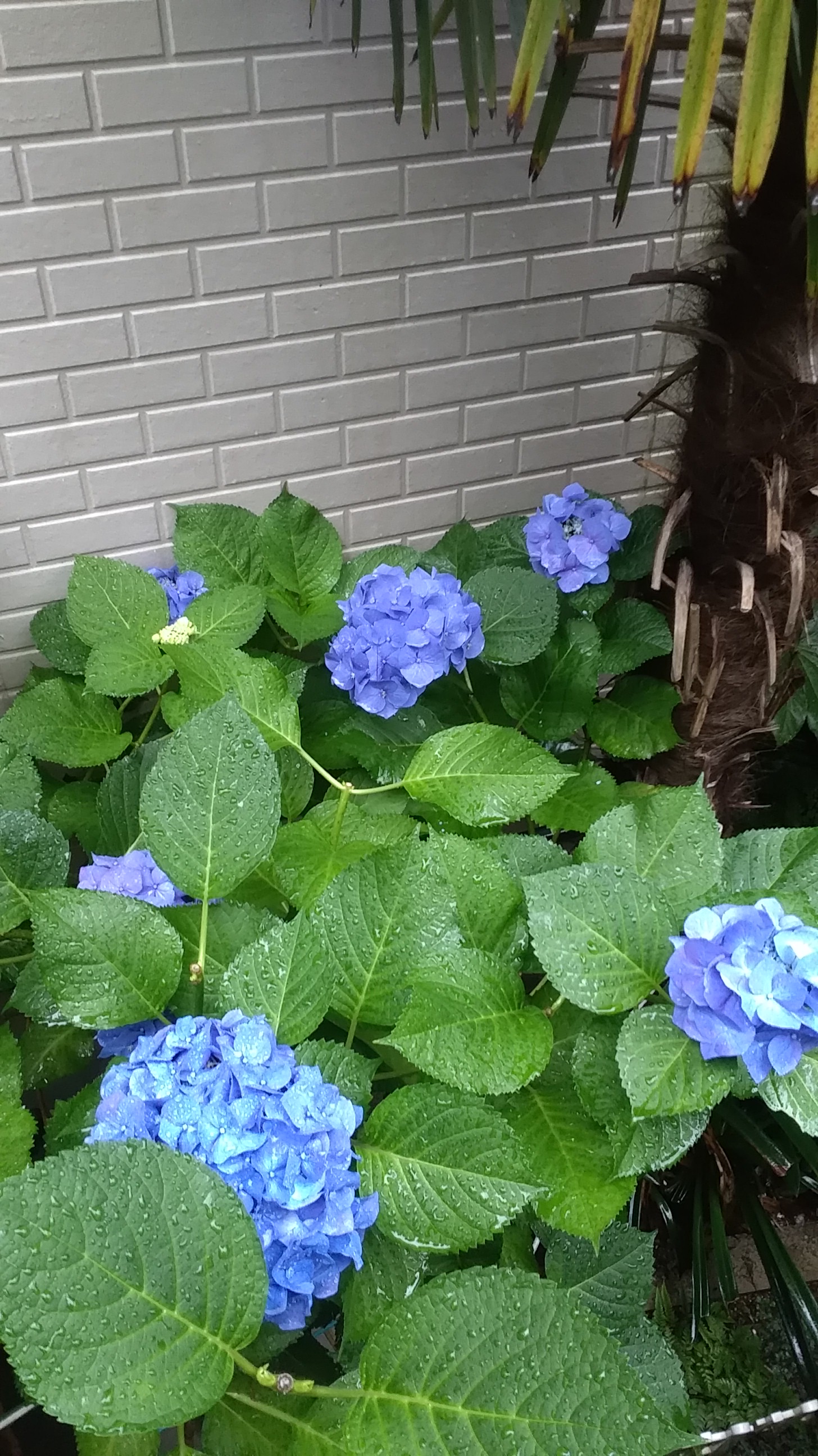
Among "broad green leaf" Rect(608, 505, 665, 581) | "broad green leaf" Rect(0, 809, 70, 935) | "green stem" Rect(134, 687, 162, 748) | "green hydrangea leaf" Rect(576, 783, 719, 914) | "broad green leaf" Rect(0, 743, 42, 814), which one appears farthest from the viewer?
"broad green leaf" Rect(608, 505, 665, 581)

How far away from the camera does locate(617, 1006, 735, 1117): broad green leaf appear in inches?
20.1

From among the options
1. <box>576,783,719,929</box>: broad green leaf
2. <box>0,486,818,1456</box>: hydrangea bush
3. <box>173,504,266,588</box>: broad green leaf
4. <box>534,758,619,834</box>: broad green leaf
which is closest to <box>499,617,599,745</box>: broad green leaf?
<box>534,758,619,834</box>: broad green leaf

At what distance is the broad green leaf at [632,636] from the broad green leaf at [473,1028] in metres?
0.63

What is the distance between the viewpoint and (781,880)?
62cm

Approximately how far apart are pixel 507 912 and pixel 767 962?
0.21 metres

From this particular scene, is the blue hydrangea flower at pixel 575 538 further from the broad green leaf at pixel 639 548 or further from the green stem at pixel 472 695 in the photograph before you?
the green stem at pixel 472 695

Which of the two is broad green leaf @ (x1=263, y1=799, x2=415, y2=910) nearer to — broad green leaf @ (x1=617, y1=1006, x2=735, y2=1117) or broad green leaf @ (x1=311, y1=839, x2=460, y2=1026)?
broad green leaf @ (x1=311, y1=839, x2=460, y2=1026)

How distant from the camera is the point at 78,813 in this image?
1.10 metres

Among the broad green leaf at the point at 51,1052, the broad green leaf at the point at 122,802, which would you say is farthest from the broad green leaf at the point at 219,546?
the broad green leaf at the point at 51,1052

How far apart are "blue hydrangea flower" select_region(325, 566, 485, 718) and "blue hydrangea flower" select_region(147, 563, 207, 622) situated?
0.93 ft

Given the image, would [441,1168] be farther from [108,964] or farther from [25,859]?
[25,859]

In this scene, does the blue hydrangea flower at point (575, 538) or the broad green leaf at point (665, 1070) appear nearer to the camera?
the broad green leaf at point (665, 1070)

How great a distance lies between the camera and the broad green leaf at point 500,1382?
417 millimetres

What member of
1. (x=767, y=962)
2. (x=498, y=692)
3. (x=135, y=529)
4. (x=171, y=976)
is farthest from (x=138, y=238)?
(x=767, y=962)
